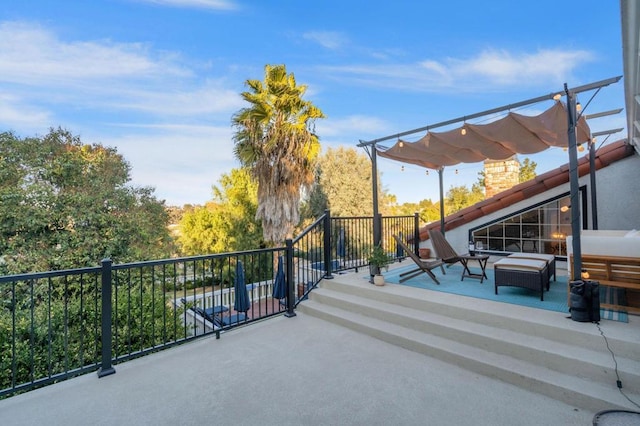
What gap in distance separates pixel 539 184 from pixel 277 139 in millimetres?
7116

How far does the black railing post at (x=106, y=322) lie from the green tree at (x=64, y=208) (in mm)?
6369

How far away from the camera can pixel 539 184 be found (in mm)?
6211

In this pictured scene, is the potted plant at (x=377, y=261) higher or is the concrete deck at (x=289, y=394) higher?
the potted plant at (x=377, y=261)

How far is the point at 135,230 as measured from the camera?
339 inches

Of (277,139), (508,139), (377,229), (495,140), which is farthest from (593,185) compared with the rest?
(277,139)

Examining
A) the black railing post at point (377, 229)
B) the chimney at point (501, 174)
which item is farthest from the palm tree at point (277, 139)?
the chimney at point (501, 174)

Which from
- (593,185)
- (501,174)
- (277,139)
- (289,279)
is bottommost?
(289,279)

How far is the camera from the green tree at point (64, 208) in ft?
23.5

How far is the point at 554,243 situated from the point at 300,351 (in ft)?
19.8

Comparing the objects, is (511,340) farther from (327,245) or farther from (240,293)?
(240,293)

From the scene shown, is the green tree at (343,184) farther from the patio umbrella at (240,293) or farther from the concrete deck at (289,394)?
the concrete deck at (289,394)

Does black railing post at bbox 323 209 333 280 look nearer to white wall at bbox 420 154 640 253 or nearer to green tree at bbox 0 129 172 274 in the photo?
white wall at bbox 420 154 640 253

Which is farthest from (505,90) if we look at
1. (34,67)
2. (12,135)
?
(12,135)

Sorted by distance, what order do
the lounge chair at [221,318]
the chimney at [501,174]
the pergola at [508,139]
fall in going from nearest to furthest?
1. the pergola at [508,139]
2. the lounge chair at [221,318]
3. the chimney at [501,174]
